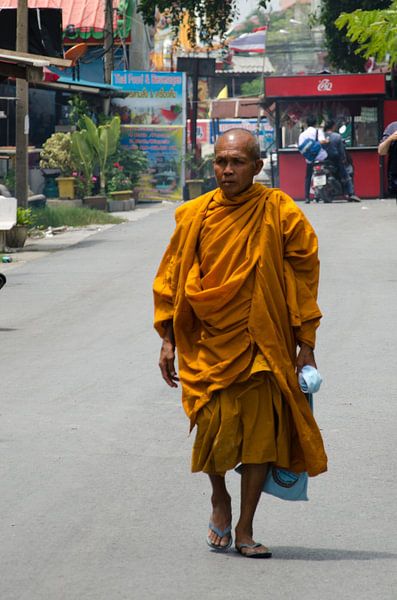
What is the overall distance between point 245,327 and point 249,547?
0.84 meters

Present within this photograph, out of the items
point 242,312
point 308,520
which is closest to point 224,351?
point 242,312

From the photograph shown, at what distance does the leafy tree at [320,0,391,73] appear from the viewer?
37.1 meters

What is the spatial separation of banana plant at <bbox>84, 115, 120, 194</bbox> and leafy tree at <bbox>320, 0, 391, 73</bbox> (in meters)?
8.96

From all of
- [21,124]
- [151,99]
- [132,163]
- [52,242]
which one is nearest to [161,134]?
[151,99]

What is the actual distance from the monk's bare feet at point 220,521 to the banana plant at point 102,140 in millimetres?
25113

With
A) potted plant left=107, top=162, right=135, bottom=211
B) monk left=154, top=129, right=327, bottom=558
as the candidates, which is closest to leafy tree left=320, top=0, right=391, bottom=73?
potted plant left=107, top=162, right=135, bottom=211

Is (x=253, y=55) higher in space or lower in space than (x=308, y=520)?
higher

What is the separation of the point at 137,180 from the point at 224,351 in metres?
28.4

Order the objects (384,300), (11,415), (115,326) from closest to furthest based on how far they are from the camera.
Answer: (11,415) → (115,326) → (384,300)

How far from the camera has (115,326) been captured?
11.8 m

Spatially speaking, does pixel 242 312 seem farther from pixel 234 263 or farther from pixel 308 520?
pixel 308 520

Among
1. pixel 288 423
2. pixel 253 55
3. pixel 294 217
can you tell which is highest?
pixel 253 55

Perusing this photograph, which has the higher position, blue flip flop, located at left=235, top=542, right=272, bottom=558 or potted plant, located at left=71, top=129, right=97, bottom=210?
potted plant, located at left=71, top=129, right=97, bottom=210

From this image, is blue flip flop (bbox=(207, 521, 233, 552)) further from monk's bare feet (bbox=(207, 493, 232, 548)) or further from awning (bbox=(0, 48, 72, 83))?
awning (bbox=(0, 48, 72, 83))
